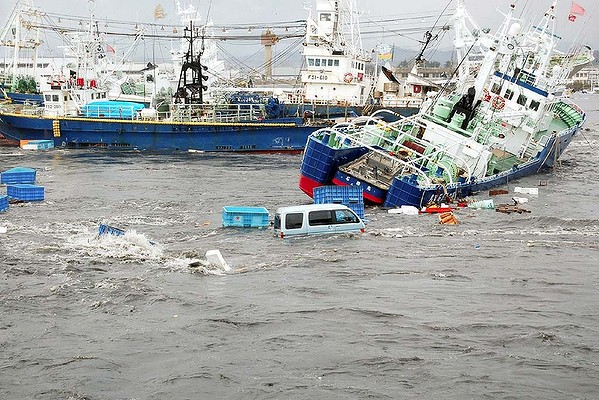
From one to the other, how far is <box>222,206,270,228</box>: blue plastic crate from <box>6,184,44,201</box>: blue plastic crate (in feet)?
35.8

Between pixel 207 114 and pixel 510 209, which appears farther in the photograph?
pixel 207 114

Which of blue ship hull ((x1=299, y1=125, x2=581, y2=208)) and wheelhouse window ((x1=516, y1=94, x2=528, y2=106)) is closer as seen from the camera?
blue ship hull ((x1=299, y1=125, x2=581, y2=208))

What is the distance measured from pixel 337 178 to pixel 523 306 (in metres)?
14.4

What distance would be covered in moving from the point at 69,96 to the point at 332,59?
2547 cm

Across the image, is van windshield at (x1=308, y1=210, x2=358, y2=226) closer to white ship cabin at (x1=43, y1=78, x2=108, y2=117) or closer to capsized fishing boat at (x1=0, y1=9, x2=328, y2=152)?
capsized fishing boat at (x1=0, y1=9, x2=328, y2=152)

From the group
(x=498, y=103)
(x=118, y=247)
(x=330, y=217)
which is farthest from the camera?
(x=498, y=103)

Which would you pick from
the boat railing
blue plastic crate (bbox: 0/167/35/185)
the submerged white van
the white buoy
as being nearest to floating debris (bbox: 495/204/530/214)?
the submerged white van

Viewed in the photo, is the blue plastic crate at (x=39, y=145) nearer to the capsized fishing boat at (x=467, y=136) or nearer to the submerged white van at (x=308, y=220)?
the capsized fishing boat at (x=467, y=136)

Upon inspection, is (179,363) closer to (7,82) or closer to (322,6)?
(322,6)

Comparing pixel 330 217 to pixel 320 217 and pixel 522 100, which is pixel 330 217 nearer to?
pixel 320 217

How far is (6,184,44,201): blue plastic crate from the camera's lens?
3222 centimetres

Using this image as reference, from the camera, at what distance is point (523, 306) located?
1750cm

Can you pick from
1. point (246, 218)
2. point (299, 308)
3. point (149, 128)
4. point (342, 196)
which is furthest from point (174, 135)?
point (299, 308)

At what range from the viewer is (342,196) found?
2791 centimetres
